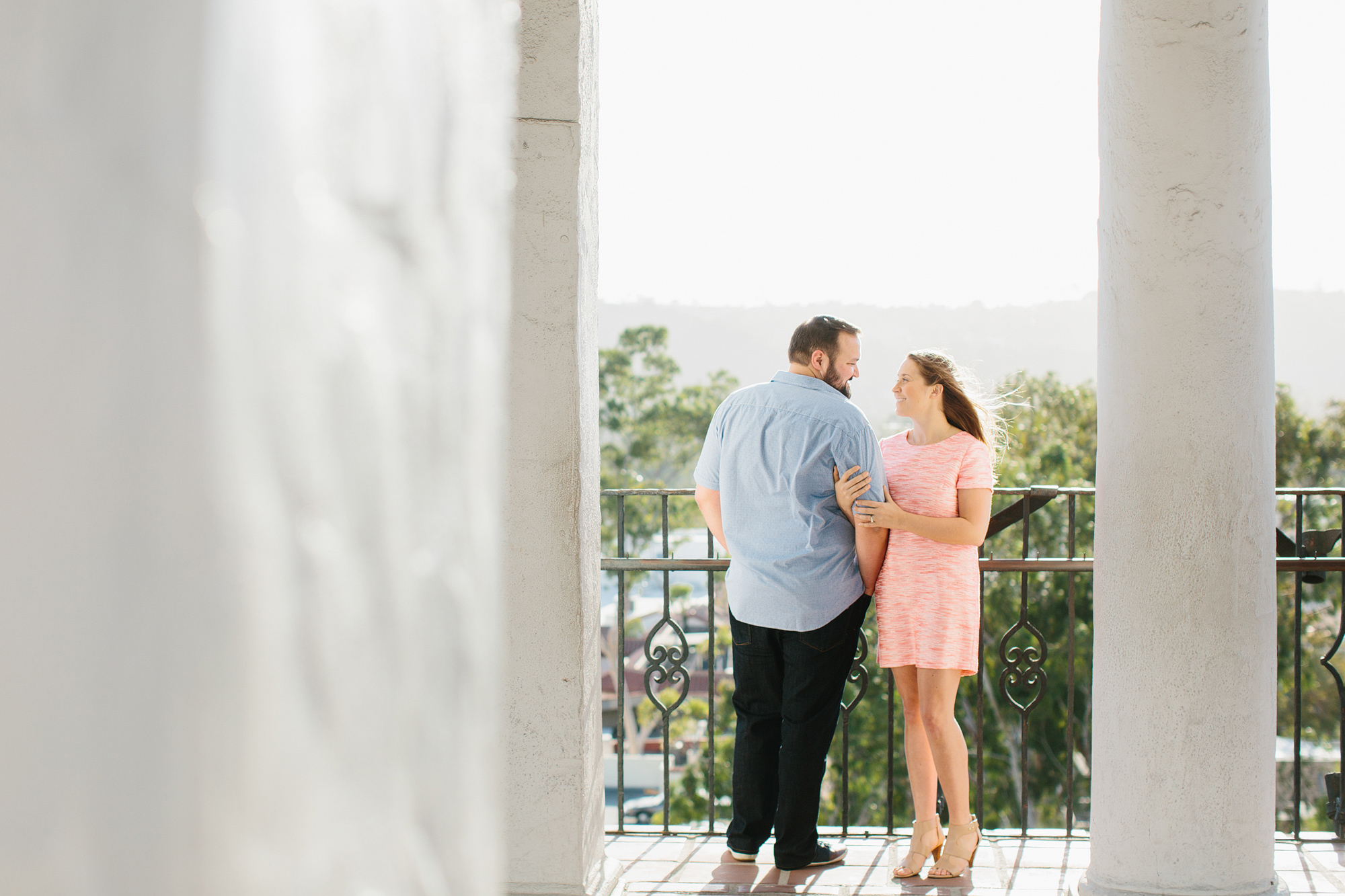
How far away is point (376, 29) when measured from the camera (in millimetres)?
234

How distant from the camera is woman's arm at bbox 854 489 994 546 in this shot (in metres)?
3.41

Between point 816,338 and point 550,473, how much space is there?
1.38 meters

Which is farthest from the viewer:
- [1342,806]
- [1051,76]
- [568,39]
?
[1051,76]

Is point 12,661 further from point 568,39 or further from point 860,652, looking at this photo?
point 860,652

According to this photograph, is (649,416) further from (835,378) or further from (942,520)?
(942,520)

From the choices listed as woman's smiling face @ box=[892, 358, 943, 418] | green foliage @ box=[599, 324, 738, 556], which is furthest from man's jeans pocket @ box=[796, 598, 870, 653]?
green foliage @ box=[599, 324, 738, 556]

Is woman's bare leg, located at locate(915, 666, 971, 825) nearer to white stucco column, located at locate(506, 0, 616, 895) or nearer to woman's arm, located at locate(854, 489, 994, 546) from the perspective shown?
woman's arm, located at locate(854, 489, 994, 546)

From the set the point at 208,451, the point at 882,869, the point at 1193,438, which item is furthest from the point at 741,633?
the point at 208,451

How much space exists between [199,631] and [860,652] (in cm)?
428

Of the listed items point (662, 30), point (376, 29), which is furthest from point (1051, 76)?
point (376, 29)

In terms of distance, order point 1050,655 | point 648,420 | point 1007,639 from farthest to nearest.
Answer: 1. point 648,420
2. point 1050,655
3. point 1007,639

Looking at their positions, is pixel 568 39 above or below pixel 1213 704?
above

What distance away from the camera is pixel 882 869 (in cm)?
375

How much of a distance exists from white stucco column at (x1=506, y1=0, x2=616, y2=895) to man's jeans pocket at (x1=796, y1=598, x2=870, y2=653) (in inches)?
43.0
